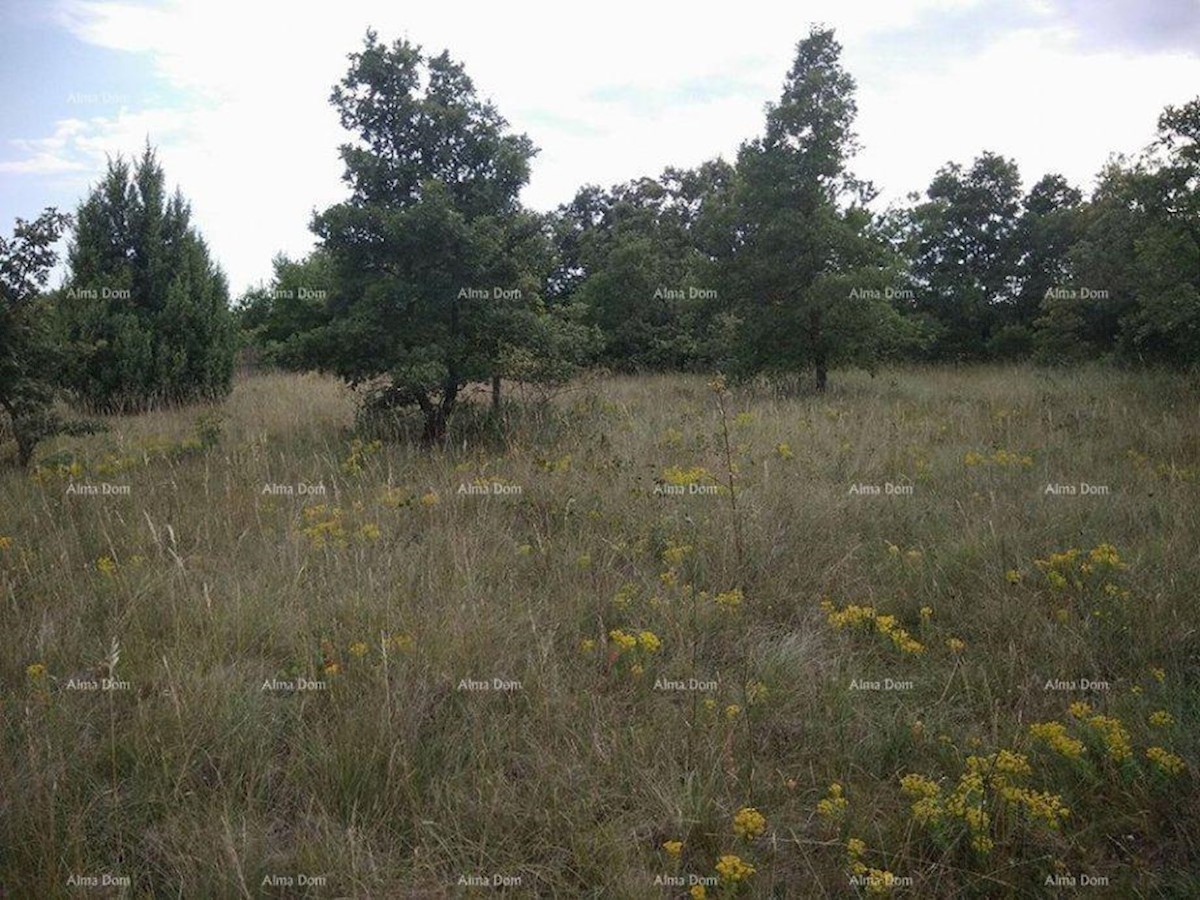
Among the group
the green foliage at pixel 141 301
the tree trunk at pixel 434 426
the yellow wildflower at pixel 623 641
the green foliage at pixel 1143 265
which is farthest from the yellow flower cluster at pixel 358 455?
the green foliage at pixel 1143 265

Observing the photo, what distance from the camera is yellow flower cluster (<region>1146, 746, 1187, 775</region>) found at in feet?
8.75

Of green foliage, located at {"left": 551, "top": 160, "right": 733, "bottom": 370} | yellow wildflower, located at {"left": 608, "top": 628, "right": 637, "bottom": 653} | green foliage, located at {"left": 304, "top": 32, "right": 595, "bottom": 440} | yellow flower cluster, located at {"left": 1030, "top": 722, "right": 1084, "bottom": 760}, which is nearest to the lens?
yellow flower cluster, located at {"left": 1030, "top": 722, "right": 1084, "bottom": 760}

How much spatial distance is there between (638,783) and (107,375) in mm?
12818

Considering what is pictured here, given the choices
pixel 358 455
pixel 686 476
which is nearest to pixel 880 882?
pixel 686 476

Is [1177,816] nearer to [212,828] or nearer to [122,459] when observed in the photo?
[212,828]

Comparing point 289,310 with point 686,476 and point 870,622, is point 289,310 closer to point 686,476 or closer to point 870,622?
point 686,476

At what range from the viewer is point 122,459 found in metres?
7.20

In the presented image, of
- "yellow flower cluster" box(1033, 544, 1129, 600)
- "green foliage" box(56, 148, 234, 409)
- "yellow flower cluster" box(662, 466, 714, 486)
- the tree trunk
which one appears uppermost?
"green foliage" box(56, 148, 234, 409)

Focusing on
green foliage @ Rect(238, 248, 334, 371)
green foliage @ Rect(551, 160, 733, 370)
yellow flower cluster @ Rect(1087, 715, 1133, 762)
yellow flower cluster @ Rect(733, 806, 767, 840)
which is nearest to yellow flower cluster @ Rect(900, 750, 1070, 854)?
yellow flower cluster @ Rect(1087, 715, 1133, 762)

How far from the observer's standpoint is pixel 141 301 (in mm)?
12984

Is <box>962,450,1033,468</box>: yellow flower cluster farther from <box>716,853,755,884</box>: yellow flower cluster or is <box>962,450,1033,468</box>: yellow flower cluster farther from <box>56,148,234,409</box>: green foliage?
<box>56,148,234,409</box>: green foliage

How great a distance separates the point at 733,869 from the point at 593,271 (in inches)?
748

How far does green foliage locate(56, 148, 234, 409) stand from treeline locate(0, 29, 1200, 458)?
0.13 feet

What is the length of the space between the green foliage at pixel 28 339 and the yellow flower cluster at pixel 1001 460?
8867 millimetres
